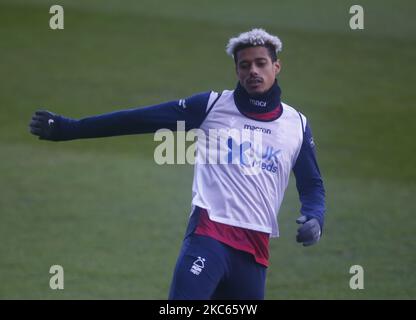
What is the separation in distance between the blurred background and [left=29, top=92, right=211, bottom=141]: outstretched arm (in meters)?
3.25

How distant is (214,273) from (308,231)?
637 millimetres

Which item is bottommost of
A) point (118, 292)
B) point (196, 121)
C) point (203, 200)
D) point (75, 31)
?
point (118, 292)

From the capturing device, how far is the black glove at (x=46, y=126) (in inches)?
245

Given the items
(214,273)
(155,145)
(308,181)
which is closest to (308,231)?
(308,181)

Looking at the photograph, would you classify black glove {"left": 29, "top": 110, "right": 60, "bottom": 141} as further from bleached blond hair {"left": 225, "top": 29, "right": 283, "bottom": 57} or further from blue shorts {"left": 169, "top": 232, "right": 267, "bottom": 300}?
bleached blond hair {"left": 225, "top": 29, "right": 283, "bottom": 57}

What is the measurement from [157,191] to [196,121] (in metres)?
5.63

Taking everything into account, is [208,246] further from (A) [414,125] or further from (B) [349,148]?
(A) [414,125]

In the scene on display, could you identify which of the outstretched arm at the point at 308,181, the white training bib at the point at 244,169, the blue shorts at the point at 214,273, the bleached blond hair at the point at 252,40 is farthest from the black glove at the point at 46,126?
the outstretched arm at the point at 308,181

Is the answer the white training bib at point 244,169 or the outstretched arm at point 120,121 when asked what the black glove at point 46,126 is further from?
the white training bib at point 244,169

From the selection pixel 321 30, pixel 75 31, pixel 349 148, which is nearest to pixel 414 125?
pixel 349 148

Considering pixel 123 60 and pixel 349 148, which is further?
pixel 123 60

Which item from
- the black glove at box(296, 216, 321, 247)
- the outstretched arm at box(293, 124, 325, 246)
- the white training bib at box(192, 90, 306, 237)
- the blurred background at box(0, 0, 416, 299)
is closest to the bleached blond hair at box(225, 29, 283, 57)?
the white training bib at box(192, 90, 306, 237)

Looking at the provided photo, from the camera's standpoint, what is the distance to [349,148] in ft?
43.5

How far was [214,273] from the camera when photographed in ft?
19.8
